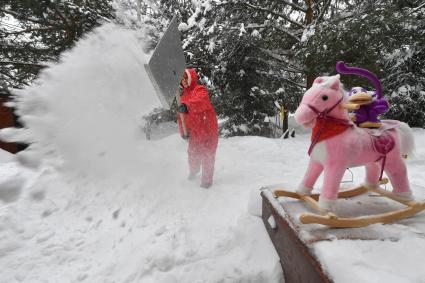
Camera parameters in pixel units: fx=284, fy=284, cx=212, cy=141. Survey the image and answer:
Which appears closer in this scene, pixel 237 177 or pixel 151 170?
pixel 237 177

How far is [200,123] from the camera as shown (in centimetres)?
385

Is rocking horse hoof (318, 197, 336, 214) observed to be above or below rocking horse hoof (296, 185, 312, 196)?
above

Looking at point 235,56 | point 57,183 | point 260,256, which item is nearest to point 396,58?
point 235,56

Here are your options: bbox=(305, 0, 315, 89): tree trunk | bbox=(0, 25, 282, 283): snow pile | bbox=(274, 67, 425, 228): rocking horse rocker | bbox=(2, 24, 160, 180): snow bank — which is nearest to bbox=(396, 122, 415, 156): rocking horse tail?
bbox=(274, 67, 425, 228): rocking horse rocker

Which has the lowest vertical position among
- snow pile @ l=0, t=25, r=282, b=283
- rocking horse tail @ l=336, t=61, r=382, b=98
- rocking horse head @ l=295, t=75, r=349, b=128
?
snow pile @ l=0, t=25, r=282, b=283

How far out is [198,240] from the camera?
109 inches

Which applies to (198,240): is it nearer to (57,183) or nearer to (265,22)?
(57,183)

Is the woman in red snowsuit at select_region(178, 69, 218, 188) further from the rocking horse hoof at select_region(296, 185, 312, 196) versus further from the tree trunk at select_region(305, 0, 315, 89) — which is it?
the tree trunk at select_region(305, 0, 315, 89)

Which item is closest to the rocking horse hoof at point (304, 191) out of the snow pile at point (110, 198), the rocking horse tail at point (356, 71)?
the snow pile at point (110, 198)

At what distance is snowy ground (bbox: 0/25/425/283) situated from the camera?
2318mm

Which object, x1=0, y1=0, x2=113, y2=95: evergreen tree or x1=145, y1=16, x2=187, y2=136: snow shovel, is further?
x1=0, y1=0, x2=113, y2=95: evergreen tree

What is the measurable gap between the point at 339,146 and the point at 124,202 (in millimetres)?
2866

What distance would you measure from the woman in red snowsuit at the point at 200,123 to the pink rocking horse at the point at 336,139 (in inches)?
69.2

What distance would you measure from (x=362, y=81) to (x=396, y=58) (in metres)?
3.02
